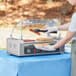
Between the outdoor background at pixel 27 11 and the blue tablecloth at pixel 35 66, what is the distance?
55 cm

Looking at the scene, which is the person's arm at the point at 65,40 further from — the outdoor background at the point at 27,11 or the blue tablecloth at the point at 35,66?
the outdoor background at the point at 27,11

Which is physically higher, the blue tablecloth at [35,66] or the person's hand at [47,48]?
the person's hand at [47,48]

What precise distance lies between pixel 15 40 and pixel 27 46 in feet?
0.41

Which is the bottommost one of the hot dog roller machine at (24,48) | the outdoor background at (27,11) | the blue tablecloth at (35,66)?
the blue tablecloth at (35,66)

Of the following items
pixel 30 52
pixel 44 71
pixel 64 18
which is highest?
pixel 64 18

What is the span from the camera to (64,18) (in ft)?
8.65

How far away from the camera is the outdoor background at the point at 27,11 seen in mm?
2602

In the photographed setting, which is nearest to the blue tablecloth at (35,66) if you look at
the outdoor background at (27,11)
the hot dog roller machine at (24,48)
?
the hot dog roller machine at (24,48)

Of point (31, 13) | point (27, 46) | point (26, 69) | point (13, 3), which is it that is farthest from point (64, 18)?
point (26, 69)

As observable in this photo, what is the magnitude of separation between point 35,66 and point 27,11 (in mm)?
835

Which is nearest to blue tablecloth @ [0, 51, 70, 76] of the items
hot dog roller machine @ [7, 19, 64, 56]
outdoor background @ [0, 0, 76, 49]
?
hot dog roller machine @ [7, 19, 64, 56]

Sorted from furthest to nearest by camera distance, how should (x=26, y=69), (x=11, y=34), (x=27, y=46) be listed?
(x=11, y=34) → (x=27, y=46) → (x=26, y=69)

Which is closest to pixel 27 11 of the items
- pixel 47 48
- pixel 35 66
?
pixel 47 48

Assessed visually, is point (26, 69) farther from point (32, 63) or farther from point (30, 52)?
point (30, 52)
